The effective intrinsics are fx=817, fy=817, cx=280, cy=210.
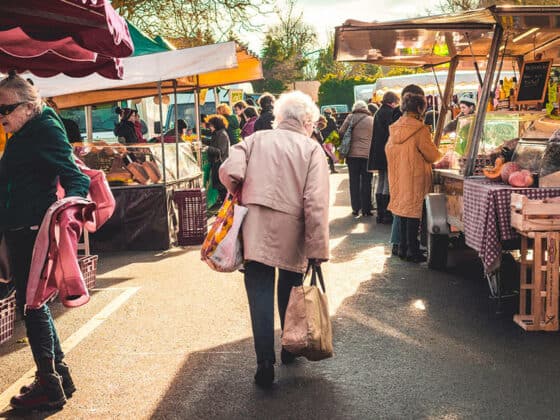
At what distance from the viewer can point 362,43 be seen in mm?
9562

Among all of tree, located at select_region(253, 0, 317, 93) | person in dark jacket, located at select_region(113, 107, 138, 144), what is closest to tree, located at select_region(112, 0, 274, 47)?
person in dark jacket, located at select_region(113, 107, 138, 144)

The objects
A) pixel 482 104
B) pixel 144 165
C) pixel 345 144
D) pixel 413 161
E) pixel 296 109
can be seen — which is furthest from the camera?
pixel 345 144

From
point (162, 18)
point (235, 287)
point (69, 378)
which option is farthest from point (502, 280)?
point (162, 18)

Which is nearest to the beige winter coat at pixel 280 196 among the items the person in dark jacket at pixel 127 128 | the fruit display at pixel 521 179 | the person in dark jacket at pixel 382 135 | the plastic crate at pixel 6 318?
the plastic crate at pixel 6 318

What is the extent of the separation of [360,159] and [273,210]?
348 inches

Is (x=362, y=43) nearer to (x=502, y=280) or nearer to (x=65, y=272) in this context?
(x=502, y=280)

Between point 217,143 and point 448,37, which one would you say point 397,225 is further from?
point 217,143

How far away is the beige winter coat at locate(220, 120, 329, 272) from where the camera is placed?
4.95m

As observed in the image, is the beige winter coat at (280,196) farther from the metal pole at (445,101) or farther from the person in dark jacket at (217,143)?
the person in dark jacket at (217,143)

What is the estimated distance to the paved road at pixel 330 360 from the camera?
4.63 m

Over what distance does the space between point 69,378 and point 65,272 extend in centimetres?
84

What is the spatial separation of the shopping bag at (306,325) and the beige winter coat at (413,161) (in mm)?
4377

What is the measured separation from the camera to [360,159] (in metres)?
13.7

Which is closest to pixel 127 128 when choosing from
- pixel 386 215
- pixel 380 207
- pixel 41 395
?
pixel 380 207
